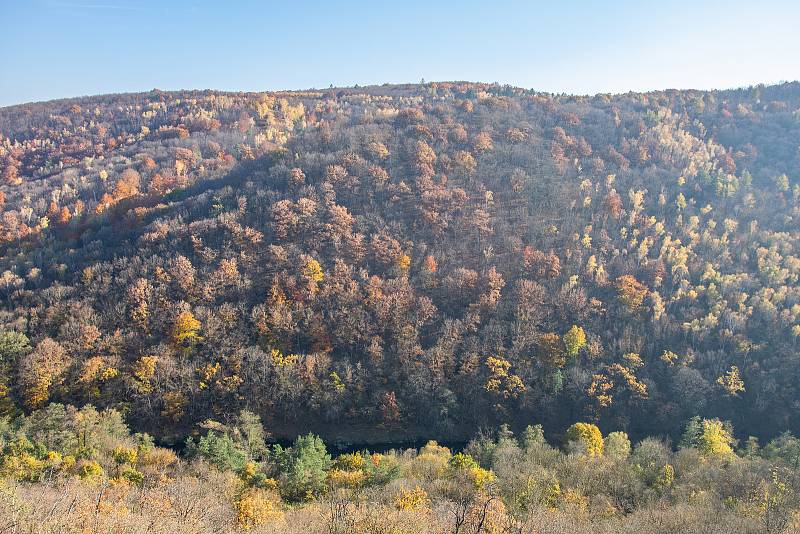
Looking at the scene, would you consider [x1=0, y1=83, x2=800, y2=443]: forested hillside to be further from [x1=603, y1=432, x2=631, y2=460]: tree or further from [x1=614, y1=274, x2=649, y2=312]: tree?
[x1=603, y1=432, x2=631, y2=460]: tree

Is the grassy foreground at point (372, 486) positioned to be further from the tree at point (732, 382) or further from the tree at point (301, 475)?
the tree at point (732, 382)

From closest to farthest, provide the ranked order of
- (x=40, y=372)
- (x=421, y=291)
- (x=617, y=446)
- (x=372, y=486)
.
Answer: (x=372, y=486), (x=617, y=446), (x=40, y=372), (x=421, y=291)

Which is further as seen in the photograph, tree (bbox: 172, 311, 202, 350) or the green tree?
tree (bbox: 172, 311, 202, 350)

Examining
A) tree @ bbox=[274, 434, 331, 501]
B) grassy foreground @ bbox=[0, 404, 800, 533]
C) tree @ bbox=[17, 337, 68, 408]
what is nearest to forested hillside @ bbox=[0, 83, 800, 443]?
tree @ bbox=[17, 337, 68, 408]

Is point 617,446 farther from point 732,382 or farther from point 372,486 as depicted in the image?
point 372,486

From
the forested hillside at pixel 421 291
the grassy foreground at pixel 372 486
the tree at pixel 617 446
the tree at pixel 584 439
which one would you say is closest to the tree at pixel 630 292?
the forested hillside at pixel 421 291

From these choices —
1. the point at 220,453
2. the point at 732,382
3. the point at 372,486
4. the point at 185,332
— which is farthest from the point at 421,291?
the point at 732,382

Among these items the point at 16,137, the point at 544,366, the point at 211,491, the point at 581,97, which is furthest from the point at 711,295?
the point at 16,137

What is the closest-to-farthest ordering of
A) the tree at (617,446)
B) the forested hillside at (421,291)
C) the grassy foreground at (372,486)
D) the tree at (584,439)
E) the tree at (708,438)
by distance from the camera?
the grassy foreground at (372,486)
the tree at (617,446)
the tree at (584,439)
the tree at (708,438)
the forested hillside at (421,291)
